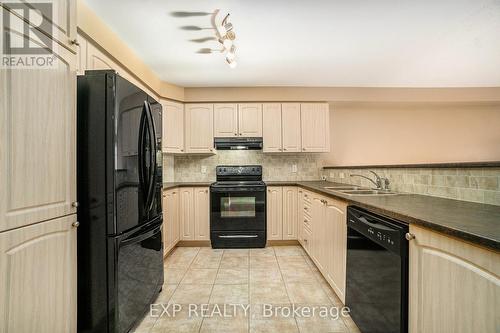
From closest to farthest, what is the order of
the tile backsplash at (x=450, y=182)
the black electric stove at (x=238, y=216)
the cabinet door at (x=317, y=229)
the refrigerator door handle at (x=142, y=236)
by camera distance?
the tile backsplash at (x=450, y=182)
the refrigerator door handle at (x=142, y=236)
the cabinet door at (x=317, y=229)
the black electric stove at (x=238, y=216)

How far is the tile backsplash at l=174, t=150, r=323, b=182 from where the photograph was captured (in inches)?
156

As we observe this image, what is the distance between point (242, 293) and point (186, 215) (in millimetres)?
1601

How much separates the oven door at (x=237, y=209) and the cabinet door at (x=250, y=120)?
2.97 feet

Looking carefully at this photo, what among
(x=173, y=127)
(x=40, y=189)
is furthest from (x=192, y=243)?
(x=40, y=189)

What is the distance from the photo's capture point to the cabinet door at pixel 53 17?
100cm

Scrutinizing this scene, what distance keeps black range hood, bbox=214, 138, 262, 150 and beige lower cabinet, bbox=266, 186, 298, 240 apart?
701 mm

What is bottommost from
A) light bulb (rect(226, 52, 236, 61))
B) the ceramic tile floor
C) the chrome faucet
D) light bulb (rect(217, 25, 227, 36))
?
the ceramic tile floor

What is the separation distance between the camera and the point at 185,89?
3.69 meters

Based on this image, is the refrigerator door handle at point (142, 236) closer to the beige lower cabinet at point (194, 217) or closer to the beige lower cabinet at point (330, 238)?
the beige lower cabinet at point (194, 217)

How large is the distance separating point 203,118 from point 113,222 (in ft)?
8.18

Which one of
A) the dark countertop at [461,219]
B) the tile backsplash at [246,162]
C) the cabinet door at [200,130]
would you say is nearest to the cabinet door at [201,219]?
the tile backsplash at [246,162]

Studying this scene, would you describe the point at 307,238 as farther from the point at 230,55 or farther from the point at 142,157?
the point at 230,55

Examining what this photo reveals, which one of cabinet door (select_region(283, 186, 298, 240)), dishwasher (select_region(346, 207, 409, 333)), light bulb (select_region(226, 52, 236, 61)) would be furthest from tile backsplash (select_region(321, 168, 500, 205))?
light bulb (select_region(226, 52, 236, 61))

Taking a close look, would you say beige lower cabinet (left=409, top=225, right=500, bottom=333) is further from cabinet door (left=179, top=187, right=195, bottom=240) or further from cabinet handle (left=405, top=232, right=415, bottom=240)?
cabinet door (left=179, top=187, right=195, bottom=240)
